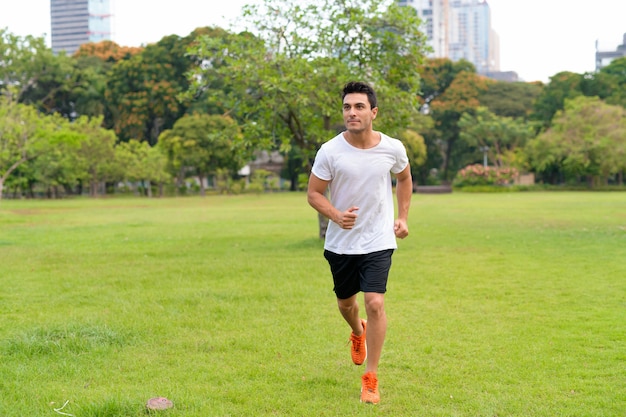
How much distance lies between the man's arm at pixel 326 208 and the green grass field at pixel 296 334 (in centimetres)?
118

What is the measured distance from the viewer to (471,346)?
20.4 ft

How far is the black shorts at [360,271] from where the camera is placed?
4969mm

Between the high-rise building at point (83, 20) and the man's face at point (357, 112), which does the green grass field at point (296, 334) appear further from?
the high-rise building at point (83, 20)

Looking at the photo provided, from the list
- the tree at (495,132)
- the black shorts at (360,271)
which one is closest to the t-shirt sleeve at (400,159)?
the black shorts at (360,271)

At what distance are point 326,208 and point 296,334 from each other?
2.20m

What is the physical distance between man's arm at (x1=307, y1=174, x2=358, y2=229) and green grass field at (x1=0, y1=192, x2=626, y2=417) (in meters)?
1.18

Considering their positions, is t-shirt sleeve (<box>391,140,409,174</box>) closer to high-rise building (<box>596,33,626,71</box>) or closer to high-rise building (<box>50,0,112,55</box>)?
high-rise building (<box>596,33,626,71</box>)

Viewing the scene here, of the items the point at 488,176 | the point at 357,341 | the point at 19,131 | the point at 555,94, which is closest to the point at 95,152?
the point at 19,131

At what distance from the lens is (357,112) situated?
4.91m

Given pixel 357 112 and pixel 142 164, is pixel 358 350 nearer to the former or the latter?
pixel 357 112

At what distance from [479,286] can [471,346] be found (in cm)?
360

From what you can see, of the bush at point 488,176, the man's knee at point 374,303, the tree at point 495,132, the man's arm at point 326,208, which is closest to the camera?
the man's arm at point 326,208

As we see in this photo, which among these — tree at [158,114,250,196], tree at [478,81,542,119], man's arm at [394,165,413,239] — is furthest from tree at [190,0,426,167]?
tree at [478,81,542,119]

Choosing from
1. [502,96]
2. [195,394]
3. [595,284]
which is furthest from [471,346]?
[502,96]
